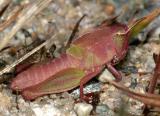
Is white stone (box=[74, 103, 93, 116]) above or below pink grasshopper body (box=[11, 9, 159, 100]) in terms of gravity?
below

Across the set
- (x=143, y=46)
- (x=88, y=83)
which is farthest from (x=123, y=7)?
(x=88, y=83)

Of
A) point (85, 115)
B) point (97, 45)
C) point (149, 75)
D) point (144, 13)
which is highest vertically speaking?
point (144, 13)

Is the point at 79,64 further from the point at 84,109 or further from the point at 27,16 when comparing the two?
the point at 27,16

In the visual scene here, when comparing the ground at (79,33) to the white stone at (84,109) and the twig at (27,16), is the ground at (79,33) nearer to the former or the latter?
the white stone at (84,109)

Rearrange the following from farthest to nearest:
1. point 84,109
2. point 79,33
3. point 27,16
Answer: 1. point 79,33
2. point 84,109
3. point 27,16

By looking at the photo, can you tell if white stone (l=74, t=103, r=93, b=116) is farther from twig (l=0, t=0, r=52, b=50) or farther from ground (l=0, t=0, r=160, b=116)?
twig (l=0, t=0, r=52, b=50)

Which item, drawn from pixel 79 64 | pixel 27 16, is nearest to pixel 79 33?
pixel 79 64

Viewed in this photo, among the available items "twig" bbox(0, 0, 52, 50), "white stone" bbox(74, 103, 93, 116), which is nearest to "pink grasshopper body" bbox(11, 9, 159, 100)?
"white stone" bbox(74, 103, 93, 116)

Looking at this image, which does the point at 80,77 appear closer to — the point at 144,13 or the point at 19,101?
the point at 19,101
